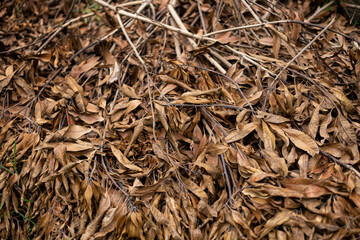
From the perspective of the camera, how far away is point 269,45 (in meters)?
1.56

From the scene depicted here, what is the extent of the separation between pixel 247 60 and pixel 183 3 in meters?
0.77

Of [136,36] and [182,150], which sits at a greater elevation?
[136,36]

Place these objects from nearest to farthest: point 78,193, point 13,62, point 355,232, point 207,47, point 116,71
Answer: point 355,232, point 78,193, point 207,47, point 116,71, point 13,62

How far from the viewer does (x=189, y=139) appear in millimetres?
1319

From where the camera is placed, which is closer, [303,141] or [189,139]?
[303,141]

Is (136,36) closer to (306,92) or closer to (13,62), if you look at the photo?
(13,62)

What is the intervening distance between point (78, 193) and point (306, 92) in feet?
4.02

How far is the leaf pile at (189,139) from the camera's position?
3.58ft

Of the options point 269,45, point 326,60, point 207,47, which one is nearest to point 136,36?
point 207,47

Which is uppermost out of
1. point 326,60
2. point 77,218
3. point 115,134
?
point 326,60

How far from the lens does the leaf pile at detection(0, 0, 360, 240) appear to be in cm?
109

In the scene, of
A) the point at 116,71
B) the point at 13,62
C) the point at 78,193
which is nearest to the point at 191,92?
the point at 116,71

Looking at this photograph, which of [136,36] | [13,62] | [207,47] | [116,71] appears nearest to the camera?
[207,47]

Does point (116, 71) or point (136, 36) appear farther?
point (136, 36)
